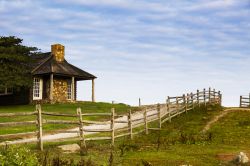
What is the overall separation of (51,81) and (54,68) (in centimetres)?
162

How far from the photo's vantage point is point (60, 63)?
49844 mm

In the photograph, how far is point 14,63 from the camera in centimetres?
4409

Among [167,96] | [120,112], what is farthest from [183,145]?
[120,112]

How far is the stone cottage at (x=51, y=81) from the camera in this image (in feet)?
153

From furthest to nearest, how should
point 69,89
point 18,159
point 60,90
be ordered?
point 69,89, point 60,90, point 18,159

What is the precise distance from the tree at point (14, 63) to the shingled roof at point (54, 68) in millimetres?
1315

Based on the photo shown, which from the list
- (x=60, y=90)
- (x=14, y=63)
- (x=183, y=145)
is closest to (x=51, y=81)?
(x=60, y=90)

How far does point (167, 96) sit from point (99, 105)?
12.2 meters

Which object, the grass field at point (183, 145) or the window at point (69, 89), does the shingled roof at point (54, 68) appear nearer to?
the window at point (69, 89)

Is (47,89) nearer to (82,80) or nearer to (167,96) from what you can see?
(82,80)

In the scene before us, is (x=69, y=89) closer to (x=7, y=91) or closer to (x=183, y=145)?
A: (x=7, y=91)

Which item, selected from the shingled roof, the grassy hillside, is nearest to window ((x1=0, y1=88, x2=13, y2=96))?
the shingled roof

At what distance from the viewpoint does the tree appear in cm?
4219

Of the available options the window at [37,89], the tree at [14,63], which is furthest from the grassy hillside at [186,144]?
the window at [37,89]
